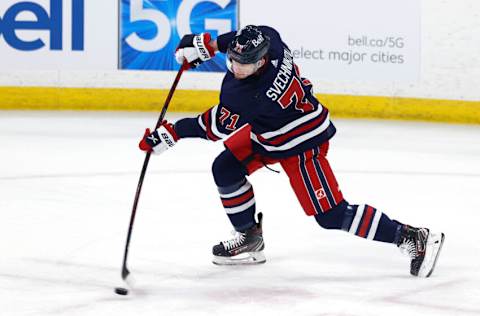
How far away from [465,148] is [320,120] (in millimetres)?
3354

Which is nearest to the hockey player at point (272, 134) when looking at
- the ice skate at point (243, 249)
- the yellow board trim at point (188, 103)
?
the ice skate at point (243, 249)

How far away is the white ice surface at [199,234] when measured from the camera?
9.09 ft

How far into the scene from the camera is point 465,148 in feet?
20.4

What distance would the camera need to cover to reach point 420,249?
3.08 meters

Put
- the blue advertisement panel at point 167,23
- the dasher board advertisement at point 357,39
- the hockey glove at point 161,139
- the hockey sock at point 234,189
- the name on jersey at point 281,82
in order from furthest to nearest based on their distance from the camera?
the blue advertisement panel at point 167,23, the dasher board advertisement at point 357,39, the hockey sock at point 234,189, the hockey glove at point 161,139, the name on jersey at point 281,82

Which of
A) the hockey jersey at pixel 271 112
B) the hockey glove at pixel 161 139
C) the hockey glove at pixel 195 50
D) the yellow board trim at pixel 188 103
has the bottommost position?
the yellow board trim at pixel 188 103

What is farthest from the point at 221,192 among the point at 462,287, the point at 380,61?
the point at 380,61

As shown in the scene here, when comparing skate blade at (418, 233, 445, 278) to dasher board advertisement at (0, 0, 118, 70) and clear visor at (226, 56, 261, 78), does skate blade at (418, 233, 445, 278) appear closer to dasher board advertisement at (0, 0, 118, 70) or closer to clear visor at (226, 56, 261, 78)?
clear visor at (226, 56, 261, 78)

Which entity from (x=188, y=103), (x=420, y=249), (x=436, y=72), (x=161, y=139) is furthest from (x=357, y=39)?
(x=161, y=139)

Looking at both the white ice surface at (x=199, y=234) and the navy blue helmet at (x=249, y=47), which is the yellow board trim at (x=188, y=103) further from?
the navy blue helmet at (x=249, y=47)

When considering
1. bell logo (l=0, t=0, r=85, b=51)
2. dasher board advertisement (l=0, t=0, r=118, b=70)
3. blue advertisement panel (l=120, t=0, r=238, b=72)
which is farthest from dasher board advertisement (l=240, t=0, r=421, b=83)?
bell logo (l=0, t=0, r=85, b=51)

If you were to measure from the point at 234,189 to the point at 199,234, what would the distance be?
1.85 ft

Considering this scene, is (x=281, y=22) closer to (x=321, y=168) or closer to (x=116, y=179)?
(x=116, y=179)

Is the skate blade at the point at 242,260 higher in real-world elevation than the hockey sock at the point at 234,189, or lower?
lower
